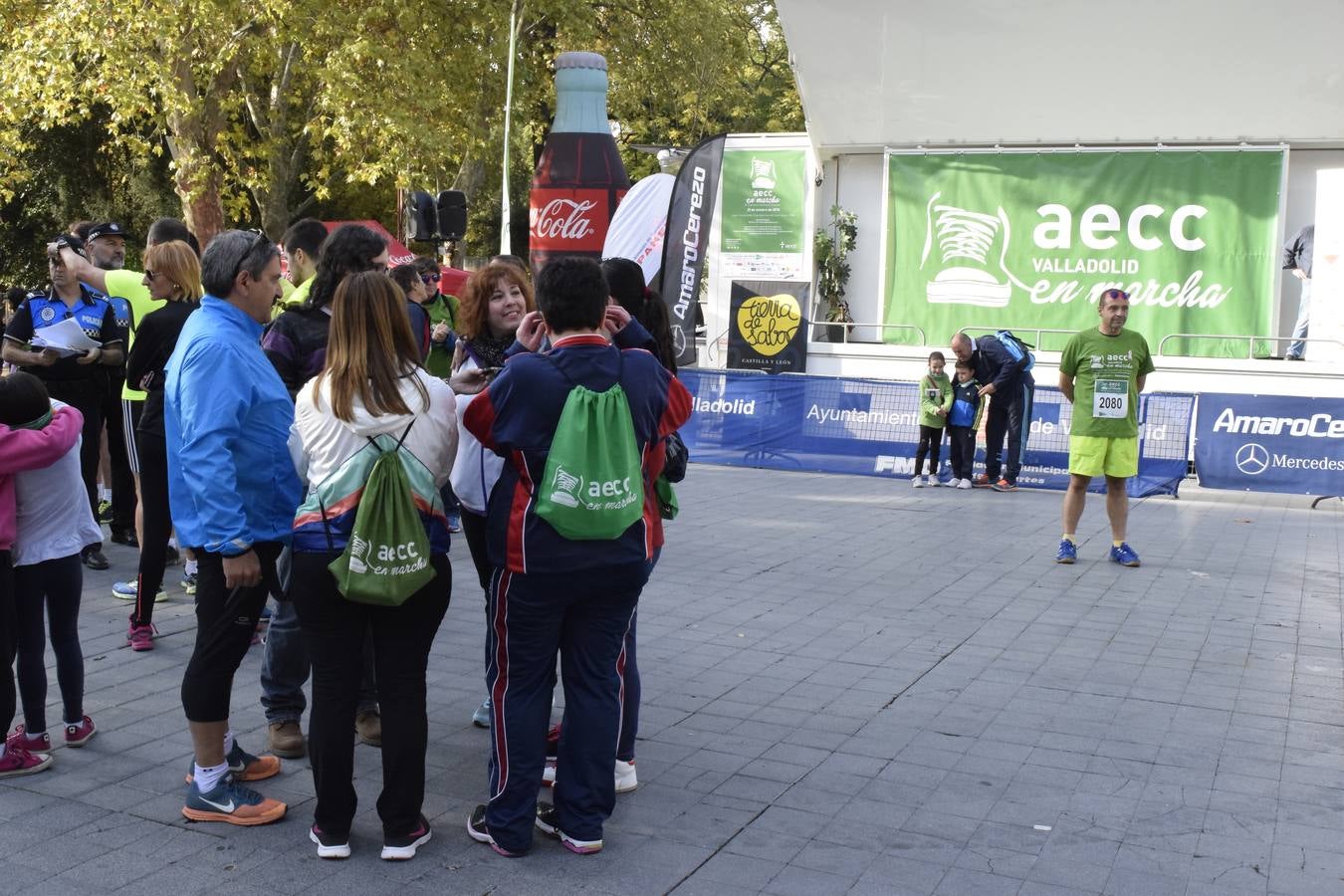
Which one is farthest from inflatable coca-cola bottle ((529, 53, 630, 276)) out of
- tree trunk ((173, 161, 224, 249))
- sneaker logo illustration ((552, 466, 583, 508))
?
sneaker logo illustration ((552, 466, 583, 508))

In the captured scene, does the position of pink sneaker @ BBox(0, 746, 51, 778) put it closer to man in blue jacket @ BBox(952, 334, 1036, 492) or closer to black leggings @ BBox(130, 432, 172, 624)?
black leggings @ BBox(130, 432, 172, 624)

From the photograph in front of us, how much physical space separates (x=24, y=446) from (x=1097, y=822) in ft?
12.3

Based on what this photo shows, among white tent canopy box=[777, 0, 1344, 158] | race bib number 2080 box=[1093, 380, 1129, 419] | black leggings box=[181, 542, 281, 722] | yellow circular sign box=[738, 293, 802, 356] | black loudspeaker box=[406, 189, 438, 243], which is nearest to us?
black leggings box=[181, 542, 281, 722]

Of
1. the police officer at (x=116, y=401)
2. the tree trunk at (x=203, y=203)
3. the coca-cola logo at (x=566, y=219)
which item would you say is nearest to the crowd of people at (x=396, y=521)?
the police officer at (x=116, y=401)

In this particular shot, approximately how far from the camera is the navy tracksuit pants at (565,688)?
157 inches

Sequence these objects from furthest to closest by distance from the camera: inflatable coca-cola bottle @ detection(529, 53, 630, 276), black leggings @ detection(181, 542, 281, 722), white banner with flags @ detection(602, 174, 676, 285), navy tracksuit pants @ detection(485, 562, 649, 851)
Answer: inflatable coca-cola bottle @ detection(529, 53, 630, 276) → white banner with flags @ detection(602, 174, 676, 285) → black leggings @ detection(181, 542, 281, 722) → navy tracksuit pants @ detection(485, 562, 649, 851)

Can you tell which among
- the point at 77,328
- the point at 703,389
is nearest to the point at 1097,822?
the point at 77,328

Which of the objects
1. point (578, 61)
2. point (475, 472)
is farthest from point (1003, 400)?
point (475, 472)

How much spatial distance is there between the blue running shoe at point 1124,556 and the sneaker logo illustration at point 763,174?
1328cm

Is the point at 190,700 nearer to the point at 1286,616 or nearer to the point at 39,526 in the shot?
the point at 39,526

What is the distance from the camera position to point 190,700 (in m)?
4.19

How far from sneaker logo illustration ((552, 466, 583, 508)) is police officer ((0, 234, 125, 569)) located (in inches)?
198

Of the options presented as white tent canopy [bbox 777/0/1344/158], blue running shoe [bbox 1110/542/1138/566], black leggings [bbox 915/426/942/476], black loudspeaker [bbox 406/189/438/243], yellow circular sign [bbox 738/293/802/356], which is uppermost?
white tent canopy [bbox 777/0/1344/158]

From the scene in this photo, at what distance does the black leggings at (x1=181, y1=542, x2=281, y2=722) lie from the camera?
164 inches
